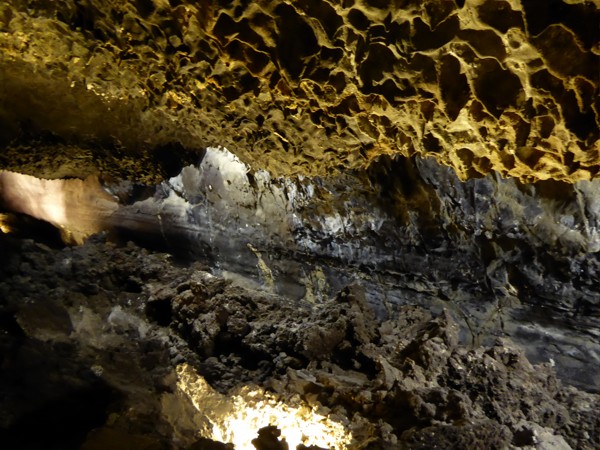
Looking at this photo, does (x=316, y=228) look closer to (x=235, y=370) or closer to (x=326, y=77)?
(x=235, y=370)

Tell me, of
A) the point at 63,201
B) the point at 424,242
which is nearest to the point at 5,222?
the point at 63,201

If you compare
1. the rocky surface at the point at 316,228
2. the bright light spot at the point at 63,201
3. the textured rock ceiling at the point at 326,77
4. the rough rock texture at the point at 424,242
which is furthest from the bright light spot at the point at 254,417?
the bright light spot at the point at 63,201

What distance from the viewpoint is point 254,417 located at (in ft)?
12.1

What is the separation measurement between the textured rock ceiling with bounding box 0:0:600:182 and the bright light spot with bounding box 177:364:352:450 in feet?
7.30

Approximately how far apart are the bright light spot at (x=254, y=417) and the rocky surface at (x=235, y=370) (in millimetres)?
24

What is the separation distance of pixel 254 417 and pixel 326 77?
278 centimetres

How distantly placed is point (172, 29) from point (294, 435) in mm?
3451

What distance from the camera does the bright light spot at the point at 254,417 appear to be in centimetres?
341

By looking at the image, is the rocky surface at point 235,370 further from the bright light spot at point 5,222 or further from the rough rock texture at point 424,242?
the bright light spot at point 5,222

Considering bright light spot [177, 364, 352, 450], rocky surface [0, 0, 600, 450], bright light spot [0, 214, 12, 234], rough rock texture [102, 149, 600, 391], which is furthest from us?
bright light spot [0, 214, 12, 234]

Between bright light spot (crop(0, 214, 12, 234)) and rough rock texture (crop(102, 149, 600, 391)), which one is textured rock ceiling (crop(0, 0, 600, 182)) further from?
bright light spot (crop(0, 214, 12, 234))

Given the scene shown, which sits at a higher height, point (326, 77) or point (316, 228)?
point (326, 77)

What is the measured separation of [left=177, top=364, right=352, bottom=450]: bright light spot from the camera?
11.2ft

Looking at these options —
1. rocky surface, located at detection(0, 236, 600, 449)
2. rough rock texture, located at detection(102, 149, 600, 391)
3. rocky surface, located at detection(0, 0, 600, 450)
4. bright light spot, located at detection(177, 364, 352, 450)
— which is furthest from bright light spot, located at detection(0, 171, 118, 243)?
bright light spot, located at detection(177, 364, 352, 450)
